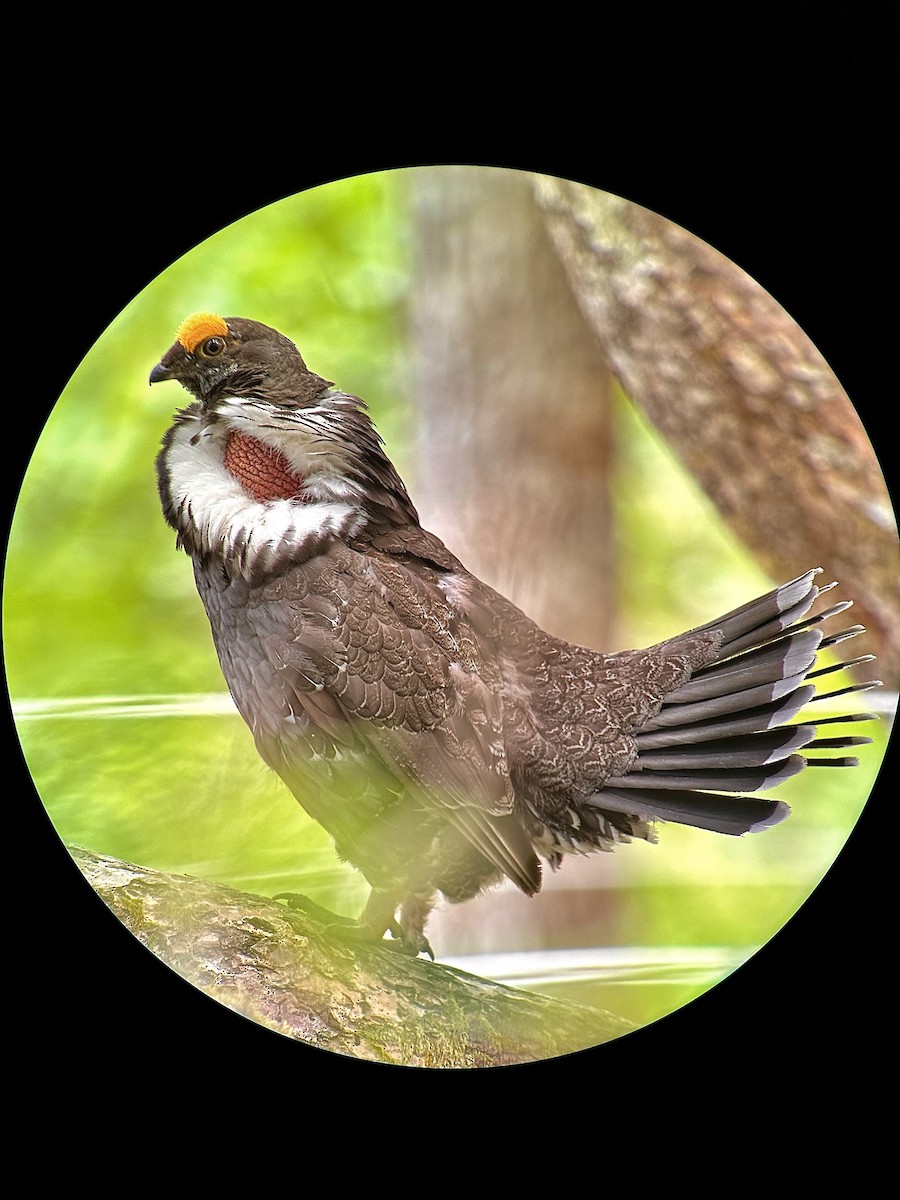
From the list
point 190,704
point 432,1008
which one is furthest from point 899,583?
point 190,704

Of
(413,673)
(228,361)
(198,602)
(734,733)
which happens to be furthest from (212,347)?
(734,733)

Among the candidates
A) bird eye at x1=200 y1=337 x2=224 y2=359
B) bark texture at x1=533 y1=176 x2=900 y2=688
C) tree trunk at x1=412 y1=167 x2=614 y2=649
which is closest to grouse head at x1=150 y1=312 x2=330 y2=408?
bird eye at x1=200 y1=337 x2=224 y2=359

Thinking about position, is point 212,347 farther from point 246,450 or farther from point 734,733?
point 734,733

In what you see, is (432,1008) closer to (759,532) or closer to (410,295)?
(759,532)

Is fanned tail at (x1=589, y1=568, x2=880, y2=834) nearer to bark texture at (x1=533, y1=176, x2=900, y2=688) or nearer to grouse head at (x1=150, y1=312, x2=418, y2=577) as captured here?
bark texture at (x1=533, y1=176, x2=900, y2=688)

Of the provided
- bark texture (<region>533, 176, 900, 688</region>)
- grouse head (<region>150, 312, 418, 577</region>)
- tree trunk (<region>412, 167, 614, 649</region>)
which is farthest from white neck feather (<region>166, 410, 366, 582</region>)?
bark texture (<region>533, 176, 900, 688</region>)

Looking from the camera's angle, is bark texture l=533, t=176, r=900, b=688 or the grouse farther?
bark texture l=533, t=176, r=900, b=688

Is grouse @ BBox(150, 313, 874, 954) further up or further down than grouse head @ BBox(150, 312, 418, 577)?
further down

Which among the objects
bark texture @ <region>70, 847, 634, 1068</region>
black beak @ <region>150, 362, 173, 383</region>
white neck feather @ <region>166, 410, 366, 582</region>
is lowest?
bark texture @ <region>70, 847, 634, 1068</region>
